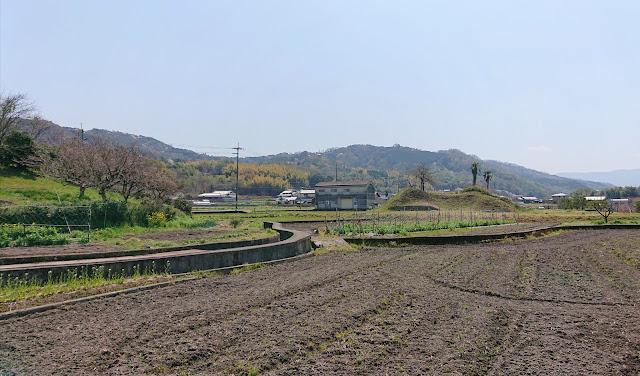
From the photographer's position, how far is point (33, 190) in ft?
85.1

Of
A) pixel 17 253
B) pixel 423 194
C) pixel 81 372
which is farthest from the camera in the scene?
pixel 423 194

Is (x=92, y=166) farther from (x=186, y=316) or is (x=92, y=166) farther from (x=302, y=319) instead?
(x=302, y=319)

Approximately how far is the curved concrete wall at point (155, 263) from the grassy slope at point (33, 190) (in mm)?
13361

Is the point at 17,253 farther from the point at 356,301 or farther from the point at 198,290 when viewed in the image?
the point at 356,301

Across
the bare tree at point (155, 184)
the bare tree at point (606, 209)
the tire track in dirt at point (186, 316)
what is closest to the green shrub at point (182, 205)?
the bare tree at point (155, 184)

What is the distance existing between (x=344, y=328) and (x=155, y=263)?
667cm

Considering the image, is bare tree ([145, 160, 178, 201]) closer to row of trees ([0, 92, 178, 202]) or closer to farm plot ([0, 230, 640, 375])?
row of trees ([0, 92, 178, 202])

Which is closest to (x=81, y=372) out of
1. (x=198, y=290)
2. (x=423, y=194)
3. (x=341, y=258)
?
(x=198, y=290)

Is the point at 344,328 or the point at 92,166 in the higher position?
the point at 92,166

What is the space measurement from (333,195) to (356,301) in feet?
214

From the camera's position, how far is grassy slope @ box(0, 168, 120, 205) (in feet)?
76.8

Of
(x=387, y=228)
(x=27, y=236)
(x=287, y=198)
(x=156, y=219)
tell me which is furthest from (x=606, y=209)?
(x=287, y=198)

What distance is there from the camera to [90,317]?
8078 mm

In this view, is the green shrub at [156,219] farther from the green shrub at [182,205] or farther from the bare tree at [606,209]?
the bare tree at [606,209]
